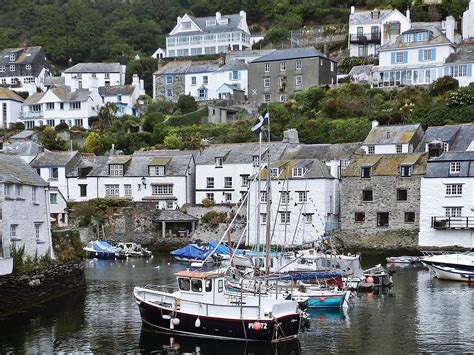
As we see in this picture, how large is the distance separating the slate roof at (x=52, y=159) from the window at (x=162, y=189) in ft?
31.1

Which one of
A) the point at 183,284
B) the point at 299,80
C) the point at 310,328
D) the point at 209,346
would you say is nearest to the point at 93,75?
the point at 299,80

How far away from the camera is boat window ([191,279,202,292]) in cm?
3058

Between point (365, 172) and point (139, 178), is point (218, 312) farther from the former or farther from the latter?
point (139, 178)

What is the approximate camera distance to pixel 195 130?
83125 mm

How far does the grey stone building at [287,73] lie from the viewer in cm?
8812

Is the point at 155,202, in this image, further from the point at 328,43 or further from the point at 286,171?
the point at 328,43

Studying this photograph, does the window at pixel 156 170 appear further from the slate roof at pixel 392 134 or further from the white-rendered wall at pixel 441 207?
the white-rendered wall at pixel 441 207

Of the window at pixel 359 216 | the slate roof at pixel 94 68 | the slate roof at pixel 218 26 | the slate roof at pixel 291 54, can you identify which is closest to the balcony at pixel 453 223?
the window at pixel 359 216

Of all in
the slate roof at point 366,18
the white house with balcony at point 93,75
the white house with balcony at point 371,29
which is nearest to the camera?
the white house with balcony at point 371,29

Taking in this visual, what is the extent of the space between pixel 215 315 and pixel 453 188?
32126 millimetres

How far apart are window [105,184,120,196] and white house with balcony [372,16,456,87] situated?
101 feet

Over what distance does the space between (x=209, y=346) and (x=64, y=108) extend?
71532 mm

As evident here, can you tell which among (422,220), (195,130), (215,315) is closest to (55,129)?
(195,130)

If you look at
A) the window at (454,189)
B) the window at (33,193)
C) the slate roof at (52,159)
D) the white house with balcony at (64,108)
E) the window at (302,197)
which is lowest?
the window at (302,197)
